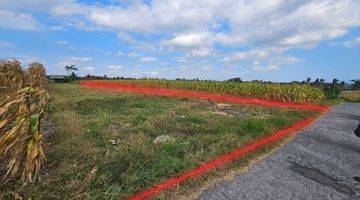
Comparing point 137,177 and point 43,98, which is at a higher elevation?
point 43,98

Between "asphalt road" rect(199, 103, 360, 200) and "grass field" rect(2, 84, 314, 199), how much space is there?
0.40 m

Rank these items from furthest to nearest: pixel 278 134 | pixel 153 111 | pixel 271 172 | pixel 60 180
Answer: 1. pixel 153 111
2. pixel 278 134
3. pixel 271 172
4. pixel 60 180

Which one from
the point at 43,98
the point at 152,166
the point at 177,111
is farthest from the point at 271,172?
the point at 177,111

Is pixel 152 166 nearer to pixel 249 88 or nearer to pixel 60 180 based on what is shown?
pixel 60 180

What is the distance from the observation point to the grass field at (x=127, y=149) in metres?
6.37

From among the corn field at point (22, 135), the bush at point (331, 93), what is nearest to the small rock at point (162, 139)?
the corn field at point (22, 135)

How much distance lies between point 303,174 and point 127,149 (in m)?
3.40

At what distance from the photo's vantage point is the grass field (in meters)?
6.37

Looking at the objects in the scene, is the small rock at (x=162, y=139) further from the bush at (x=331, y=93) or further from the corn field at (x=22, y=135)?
the bush at (x=331, y=93)

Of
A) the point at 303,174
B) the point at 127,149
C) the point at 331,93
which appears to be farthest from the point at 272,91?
the point at 127,149

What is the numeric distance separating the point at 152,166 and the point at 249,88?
19615mm

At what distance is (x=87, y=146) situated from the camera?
8.77 metres

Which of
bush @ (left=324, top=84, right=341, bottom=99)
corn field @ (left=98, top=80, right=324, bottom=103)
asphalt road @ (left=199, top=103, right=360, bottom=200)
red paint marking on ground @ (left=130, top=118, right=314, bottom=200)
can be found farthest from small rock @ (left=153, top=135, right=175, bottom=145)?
bush @ (left=324, top=84, right=341, bottom=99)

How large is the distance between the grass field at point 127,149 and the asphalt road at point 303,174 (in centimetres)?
40
